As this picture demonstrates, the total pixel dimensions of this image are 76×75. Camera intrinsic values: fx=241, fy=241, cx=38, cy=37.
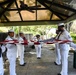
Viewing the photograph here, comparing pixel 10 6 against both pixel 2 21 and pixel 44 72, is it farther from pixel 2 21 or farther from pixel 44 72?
pixel 44 72

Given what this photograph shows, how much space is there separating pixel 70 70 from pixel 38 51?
208 inches

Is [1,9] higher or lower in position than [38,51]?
higher

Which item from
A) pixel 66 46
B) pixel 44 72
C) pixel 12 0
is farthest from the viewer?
pixel 12 0

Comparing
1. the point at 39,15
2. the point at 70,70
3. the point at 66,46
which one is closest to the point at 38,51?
the point at 39,15

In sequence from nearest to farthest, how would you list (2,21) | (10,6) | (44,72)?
(44,72)
(10,6)
(2,21)

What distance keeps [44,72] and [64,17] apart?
722cm

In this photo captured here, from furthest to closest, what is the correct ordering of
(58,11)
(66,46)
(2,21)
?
(2,21) < (58,11) < (66,46)

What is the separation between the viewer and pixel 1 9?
51.1 ft

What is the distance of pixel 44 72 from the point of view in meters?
10.8

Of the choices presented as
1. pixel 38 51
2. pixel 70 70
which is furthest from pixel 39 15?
pixel 70 70

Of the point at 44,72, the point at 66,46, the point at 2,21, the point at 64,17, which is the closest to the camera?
the point at 66,46

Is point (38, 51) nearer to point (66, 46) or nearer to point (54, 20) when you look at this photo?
point (54, 20)

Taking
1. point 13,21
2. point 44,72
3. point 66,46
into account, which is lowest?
point 44,72

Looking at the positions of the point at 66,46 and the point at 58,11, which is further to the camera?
the point at 58,11
